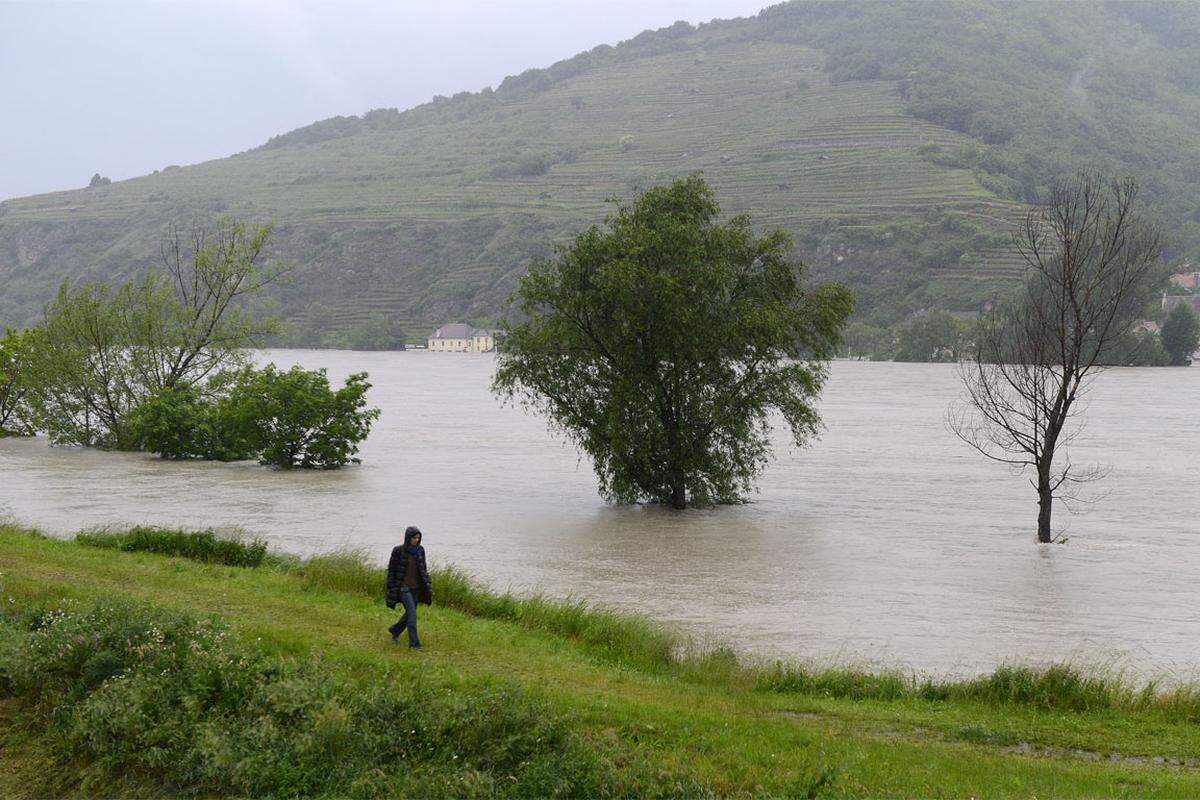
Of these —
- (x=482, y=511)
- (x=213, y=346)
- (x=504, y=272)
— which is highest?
(x=504, y=272)

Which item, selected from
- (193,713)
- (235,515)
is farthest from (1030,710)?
(235,515)

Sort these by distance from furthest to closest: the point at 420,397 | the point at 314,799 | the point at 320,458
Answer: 1. the point at 420,397
2. the point at 320,458
3. the point at 314,799

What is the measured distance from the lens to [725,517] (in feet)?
119

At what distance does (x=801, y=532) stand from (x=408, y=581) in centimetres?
2150

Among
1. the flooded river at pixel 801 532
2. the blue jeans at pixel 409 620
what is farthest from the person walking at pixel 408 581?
the flooded river at pixel 801 532

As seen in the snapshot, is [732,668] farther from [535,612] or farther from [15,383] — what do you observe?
[15,383]

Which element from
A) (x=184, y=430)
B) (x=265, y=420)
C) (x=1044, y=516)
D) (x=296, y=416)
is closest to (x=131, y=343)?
(x=184, y=430)

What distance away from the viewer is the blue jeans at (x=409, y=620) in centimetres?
1348

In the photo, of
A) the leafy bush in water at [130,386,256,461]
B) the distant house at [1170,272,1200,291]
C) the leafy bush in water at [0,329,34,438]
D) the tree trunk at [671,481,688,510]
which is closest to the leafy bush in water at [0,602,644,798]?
the tree trunk at [671,481,688,510]

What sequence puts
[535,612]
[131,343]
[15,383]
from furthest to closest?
[15,383], [131,343], [535,612]

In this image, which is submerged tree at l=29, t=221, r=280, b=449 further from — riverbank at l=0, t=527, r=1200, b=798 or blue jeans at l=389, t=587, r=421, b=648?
blue jeans at l=389, t=587, r=421, b=648

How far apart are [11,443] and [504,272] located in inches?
5736

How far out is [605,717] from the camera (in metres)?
11.0

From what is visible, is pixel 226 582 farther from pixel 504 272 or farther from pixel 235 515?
pixel 504 272
